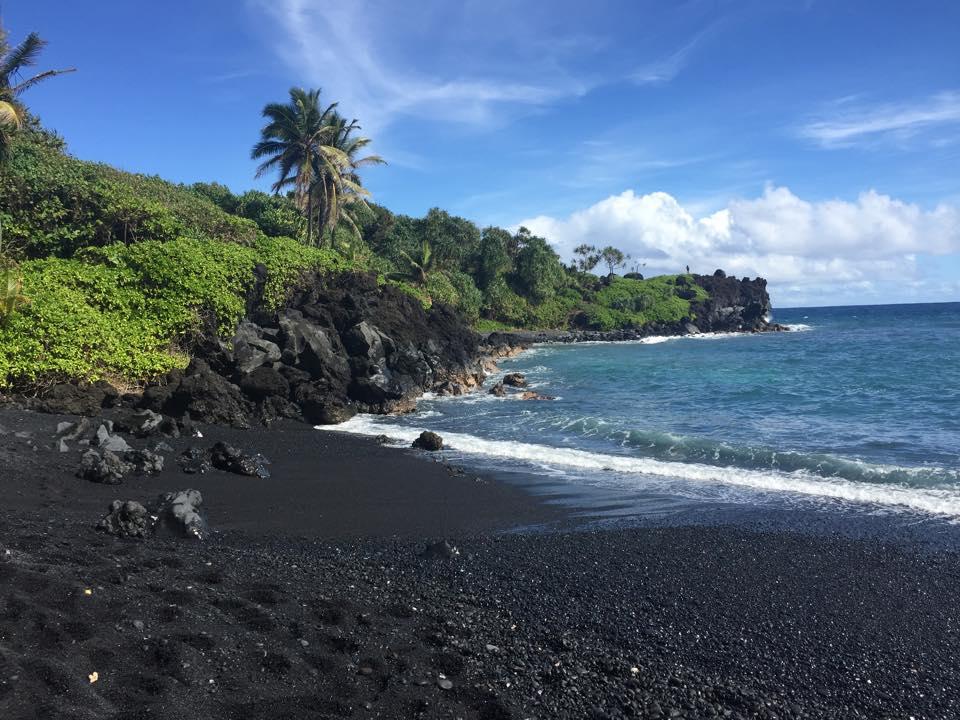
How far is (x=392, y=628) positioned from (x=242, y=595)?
62.4 inches

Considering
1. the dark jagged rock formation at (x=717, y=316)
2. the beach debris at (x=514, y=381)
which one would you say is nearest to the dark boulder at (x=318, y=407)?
the beach debris at (x=514, y=381)

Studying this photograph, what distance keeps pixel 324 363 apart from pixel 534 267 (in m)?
53.2

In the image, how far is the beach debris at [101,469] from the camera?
34.6 ft

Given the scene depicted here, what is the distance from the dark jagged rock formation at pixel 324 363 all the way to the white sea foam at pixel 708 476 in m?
4.35

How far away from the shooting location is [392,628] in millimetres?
5969

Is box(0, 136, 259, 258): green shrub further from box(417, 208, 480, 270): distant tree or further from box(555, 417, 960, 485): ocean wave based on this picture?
box(417, 208, 480, 270): distant tree

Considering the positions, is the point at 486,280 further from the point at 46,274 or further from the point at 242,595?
the point at 242,595

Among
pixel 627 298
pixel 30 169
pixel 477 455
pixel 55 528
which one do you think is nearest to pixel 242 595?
pixel 55 528

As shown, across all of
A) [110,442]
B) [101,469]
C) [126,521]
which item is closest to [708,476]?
[126,521]

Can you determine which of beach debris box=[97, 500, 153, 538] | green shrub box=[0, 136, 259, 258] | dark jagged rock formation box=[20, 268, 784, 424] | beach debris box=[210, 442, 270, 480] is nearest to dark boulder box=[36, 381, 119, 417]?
dark jagged rock formation box=[20, 268, 784, 424]

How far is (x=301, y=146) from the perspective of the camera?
117ft

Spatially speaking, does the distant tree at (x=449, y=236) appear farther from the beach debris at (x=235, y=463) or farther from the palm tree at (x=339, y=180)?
the beach debris at (x=235, y=463)

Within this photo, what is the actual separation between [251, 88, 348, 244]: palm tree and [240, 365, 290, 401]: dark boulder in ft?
60.6

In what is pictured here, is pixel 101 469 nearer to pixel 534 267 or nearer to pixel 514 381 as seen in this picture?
pixel 514 381
